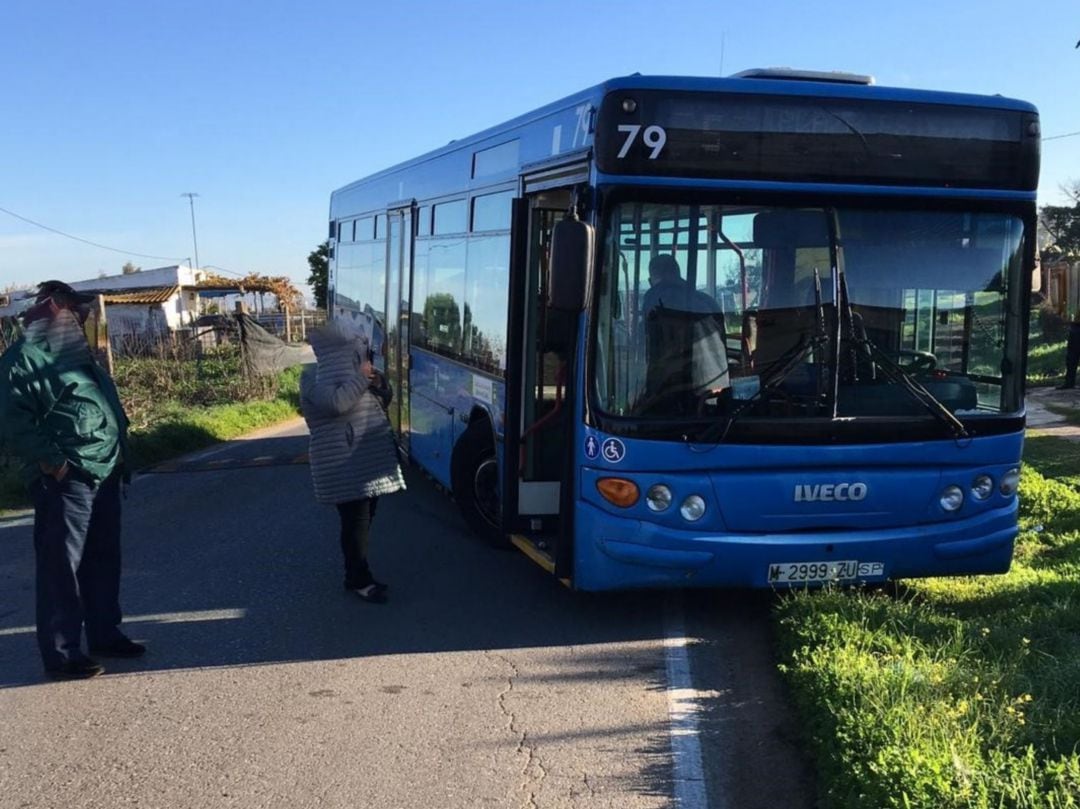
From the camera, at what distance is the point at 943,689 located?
14.6ft

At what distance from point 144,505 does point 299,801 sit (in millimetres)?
7047

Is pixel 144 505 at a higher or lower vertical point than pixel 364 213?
lower

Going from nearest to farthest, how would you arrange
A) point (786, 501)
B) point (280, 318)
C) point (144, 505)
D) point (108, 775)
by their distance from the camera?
point (108, 775) < point (786, 501) < point (144, 505) < point (280, 318)

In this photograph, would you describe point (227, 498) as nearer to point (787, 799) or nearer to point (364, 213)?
point (364, 213)

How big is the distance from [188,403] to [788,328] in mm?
15174

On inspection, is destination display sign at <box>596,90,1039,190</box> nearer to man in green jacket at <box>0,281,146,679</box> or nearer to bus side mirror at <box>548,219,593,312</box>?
bus side mirror at <box>548,219,593,312</box>

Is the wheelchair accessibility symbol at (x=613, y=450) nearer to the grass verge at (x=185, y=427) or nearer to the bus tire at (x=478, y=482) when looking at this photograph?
the bus tire at (x=478, y=482)

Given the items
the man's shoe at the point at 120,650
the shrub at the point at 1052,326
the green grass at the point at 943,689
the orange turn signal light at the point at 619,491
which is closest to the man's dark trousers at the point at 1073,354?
the shrub at the point at 1052,326

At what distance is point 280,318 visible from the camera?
37.1 metres

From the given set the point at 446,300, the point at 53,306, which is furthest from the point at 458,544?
the point at 53,306

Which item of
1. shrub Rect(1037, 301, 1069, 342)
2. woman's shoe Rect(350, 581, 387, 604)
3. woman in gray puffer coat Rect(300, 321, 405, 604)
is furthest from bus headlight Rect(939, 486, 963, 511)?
shrub Rect(1037, 301, 1069, 342)

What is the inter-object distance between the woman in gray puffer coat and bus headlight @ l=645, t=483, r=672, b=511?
1.71 metres

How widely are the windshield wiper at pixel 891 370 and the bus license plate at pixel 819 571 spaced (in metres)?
0.89

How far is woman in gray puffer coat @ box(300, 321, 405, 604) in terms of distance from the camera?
20.7 ft
